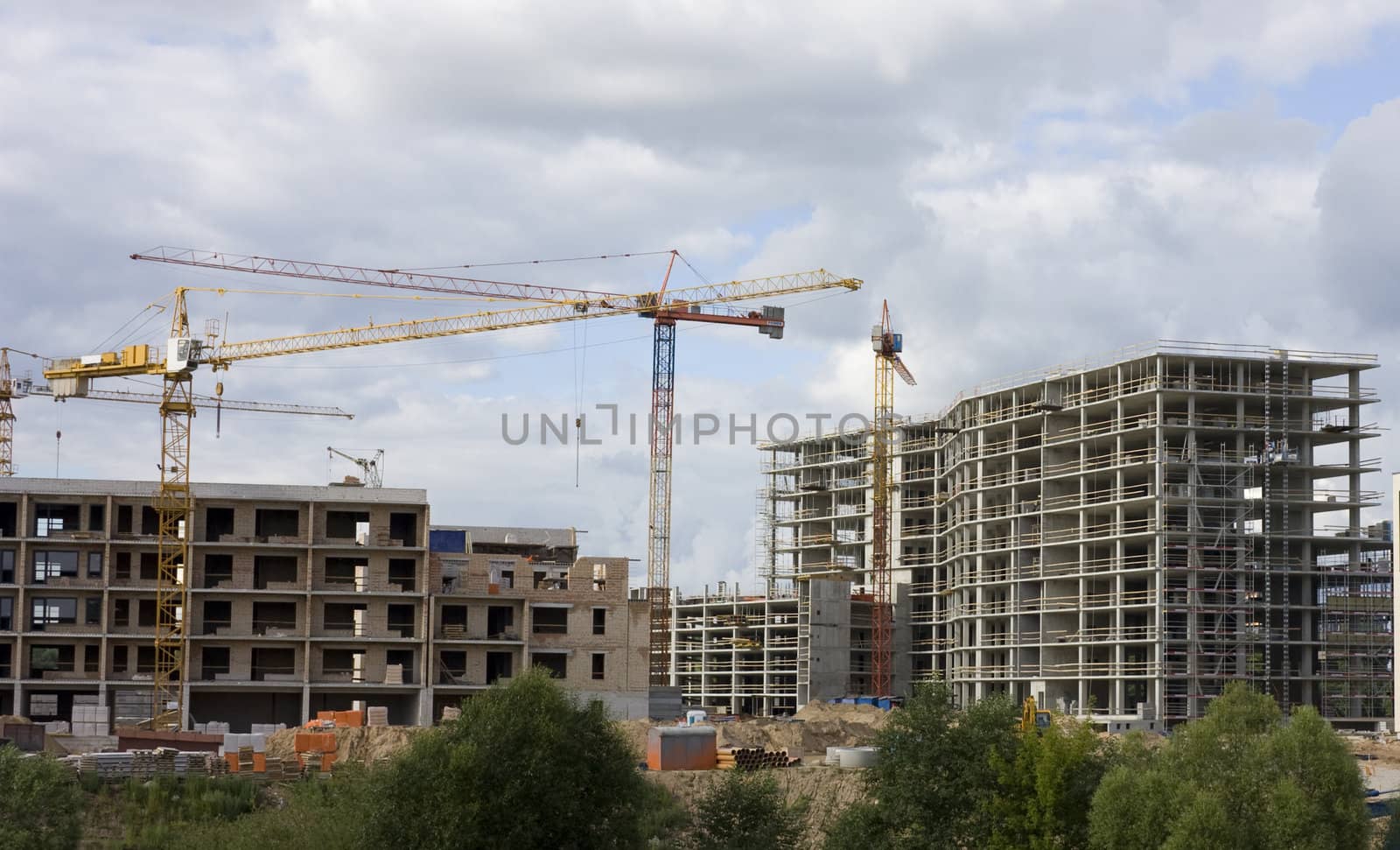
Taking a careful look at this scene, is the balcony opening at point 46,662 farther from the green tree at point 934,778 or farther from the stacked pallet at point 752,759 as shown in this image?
the green tree at point 934,778

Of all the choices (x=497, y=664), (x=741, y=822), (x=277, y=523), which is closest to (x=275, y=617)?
(x=277, y=523)

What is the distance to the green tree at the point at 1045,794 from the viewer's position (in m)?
55.6

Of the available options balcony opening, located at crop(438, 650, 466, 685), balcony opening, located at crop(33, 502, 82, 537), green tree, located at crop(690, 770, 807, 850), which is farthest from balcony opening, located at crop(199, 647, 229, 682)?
green tree, located at crop(690, 770, 807, 850)

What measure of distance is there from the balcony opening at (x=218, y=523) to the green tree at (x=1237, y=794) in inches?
2630

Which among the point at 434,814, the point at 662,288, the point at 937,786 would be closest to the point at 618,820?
the point at 434,814

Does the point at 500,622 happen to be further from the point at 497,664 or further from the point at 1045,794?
the point at 1045,794

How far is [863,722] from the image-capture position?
10300 cm

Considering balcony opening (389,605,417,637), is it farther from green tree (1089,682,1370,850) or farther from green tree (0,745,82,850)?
green tree (1089,682,1370,850)

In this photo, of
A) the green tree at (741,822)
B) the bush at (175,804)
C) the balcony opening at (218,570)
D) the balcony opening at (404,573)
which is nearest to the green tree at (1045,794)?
the green tree at (741,822)

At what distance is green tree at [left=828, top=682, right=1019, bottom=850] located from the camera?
2260 inches

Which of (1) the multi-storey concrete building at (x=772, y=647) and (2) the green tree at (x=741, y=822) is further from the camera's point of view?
(1) the multi-storey concrete building at (x=772, y=647)

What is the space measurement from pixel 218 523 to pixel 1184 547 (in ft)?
218

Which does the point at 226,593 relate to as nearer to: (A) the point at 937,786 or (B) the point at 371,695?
(B) the point at 371,695

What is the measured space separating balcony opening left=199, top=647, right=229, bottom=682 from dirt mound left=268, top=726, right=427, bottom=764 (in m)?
21.2
